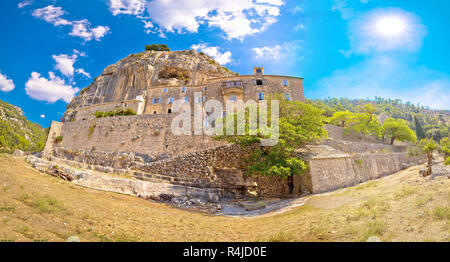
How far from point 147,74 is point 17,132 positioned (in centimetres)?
6851

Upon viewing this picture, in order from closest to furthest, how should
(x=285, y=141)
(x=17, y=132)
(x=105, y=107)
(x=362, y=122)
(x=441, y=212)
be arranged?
(x=441, y=212), (x=285, y=141), (x=362, y=122), (x=105, y=107), (x=17, y=132)

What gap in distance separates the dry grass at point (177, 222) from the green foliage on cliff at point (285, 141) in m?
5.46

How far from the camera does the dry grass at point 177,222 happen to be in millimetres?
5617

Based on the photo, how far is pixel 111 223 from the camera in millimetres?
7359

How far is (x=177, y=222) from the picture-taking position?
Result: 9.03 m

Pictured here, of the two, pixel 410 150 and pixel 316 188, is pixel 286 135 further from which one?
pixel 410 150

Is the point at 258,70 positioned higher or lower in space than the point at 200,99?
higher

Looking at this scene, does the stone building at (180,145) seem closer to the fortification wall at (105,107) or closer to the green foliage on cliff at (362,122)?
the fortification wall at (105,107)

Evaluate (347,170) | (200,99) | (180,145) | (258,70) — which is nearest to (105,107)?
(200,99)

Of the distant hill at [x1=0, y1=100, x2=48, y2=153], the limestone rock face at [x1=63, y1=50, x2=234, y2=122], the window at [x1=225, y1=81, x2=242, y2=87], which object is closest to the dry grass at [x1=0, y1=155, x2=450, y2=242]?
the window at [x1=225, y1=81, x2=242, y2=87]

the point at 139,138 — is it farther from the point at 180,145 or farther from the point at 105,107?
the point at 105,107

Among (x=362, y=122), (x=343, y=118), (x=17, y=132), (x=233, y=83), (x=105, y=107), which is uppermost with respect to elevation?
(x=233, y=83)

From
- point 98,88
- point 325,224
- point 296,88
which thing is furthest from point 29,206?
point 98,88

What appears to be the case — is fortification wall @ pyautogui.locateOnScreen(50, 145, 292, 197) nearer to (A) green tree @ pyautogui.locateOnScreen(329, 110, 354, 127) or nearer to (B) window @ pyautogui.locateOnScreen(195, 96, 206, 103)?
(B) window @ pyautogui.locateOnScreen(195, 96, 206, 103)
